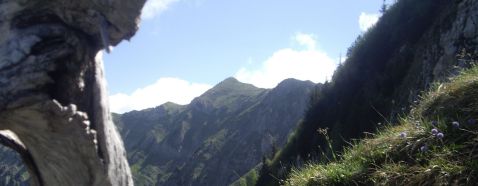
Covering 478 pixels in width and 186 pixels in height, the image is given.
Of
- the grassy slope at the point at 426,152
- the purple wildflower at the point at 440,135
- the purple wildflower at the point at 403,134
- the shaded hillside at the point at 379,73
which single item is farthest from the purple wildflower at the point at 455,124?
the shaded hillside at the point at 379,73

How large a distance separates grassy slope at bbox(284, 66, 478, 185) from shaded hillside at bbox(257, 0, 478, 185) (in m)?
29.4

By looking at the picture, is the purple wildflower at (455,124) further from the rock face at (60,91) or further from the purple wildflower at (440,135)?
the rock face at (60,91)

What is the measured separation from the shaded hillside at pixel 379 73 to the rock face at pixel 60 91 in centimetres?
3204

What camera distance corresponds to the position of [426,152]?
182 inches

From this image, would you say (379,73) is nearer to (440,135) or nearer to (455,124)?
(455,124)

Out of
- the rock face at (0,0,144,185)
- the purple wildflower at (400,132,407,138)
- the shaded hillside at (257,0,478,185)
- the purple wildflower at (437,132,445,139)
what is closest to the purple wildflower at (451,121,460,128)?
the purple wildflower at (437,132,445,139)

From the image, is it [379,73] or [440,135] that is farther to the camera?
[379,73]

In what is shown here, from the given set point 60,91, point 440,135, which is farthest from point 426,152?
point 60,91

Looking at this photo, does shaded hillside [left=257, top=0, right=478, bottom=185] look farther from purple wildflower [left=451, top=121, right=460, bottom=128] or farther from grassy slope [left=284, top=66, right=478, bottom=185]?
purple wildflower [left=451, top=121, right=460, bottom=128]

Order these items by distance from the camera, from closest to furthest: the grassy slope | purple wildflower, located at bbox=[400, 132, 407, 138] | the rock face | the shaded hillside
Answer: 1. the rock face
2. the grassy slope
3. purple wildflower, located at bbox=[400, 132, 407, 138]
4. the shaded hillside

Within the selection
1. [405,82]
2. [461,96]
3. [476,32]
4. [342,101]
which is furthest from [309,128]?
[461,96]

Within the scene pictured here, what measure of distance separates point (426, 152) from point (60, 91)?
3.15 m

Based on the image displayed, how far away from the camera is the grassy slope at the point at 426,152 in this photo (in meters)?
4.24

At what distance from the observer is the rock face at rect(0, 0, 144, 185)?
3600mm
